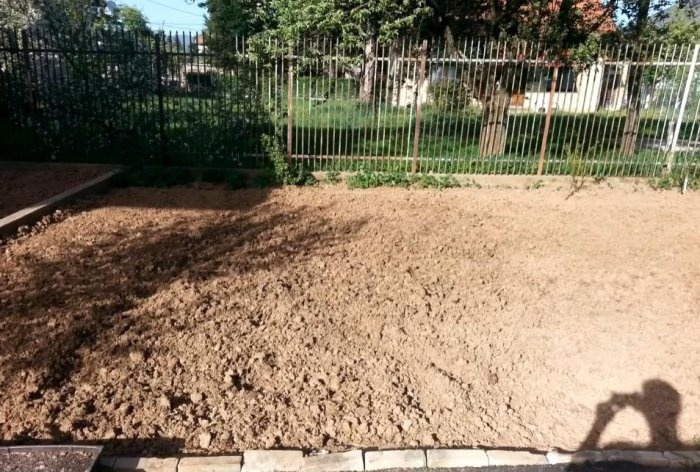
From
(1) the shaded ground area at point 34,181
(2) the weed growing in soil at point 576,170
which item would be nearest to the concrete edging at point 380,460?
(1) the shaded ground area at point 34,181

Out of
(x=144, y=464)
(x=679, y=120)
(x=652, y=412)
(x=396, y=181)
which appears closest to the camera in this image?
(x=144, y=464)

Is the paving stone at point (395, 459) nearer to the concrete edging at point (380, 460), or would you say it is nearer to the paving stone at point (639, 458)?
the concrete edging at point (380, 460)

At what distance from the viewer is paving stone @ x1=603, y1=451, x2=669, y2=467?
3.09 m

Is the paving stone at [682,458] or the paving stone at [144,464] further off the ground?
the paving stone at [682,458]

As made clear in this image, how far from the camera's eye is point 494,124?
10.8 meters

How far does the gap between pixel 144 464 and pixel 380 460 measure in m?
1.32

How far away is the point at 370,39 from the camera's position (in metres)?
12.9

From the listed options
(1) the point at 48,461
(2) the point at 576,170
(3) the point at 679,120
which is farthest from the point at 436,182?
(1) the point at 48,461

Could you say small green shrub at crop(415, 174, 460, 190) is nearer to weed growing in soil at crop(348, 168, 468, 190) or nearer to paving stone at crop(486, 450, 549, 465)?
weed growing in soil at crop(348, 168, 468, 190)


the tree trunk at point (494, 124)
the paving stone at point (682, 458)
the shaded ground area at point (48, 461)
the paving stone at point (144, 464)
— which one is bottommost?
the paving stone at point (144, 464)

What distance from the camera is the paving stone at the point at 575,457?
3.09 m

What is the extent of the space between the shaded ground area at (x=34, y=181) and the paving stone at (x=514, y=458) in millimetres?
6520

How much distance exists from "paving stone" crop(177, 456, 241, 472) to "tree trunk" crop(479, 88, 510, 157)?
8622mm

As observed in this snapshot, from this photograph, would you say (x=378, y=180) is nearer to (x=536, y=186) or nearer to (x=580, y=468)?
(x=536, y=186)
